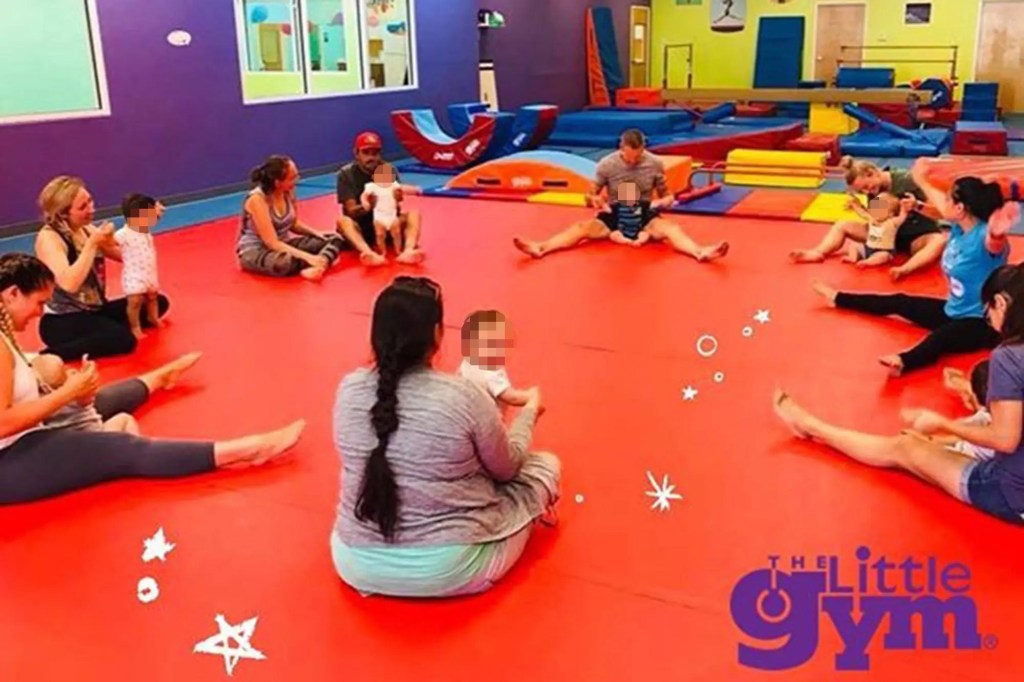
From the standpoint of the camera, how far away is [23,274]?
11.4 feet

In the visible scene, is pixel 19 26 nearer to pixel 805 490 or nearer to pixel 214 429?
pixel 214 429

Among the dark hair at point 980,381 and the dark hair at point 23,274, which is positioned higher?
the dark hair at point 23,274

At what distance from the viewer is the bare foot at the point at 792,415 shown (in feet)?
12.9

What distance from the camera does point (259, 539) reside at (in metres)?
3.29

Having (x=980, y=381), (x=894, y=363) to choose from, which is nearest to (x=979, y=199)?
(x=894, y=363)

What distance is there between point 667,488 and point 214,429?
204 centimetres

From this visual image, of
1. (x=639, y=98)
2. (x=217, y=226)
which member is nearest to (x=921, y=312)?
(x=217, y=226)

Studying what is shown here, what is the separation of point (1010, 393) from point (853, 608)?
0.85 m

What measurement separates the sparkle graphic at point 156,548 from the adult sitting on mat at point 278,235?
361 centimetres

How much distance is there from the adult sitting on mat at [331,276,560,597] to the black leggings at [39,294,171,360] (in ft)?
9.30

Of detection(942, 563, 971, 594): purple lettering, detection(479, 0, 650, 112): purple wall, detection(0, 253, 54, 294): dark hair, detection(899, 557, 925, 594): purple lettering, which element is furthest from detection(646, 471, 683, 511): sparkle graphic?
detection(479, 0, 650, 112): purple wall

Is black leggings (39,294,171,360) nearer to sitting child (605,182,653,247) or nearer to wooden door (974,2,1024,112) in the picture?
sitting child (605,182,653,247)

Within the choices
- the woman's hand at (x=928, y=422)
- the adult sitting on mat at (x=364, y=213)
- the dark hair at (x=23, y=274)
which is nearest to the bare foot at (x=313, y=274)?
the adult sitting on mat at (x=364, y=213)

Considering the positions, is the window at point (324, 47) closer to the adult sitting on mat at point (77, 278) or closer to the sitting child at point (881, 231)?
the adult sitting on mat at point (77, 278)
